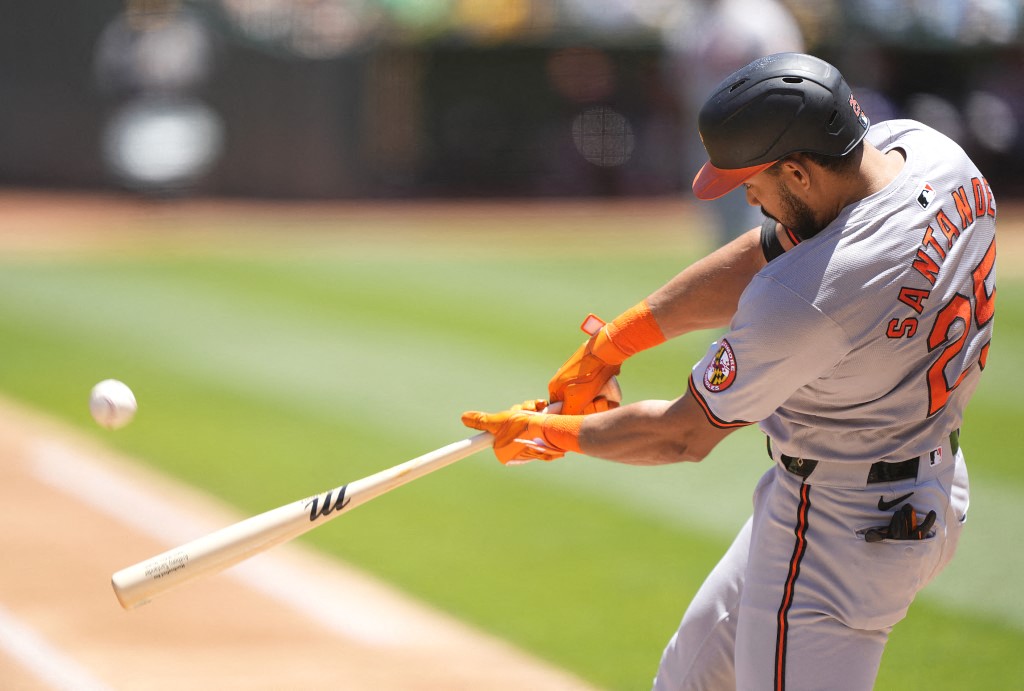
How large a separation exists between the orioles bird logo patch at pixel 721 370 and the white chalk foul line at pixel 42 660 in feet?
8.02

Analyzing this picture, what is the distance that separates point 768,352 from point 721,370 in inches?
5.2

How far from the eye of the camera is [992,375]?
8289 mm

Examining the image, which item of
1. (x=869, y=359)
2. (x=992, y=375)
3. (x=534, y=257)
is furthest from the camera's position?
(x=534, y=257)

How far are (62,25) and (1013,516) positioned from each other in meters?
15.4

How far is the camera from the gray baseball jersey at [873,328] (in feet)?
8.79

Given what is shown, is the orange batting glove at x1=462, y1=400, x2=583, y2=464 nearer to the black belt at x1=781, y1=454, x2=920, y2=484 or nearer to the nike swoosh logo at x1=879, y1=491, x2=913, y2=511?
the black belt at x1=781, y1=454, x2=920, y2=484

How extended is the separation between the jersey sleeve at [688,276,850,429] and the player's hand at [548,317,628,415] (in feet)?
2.34

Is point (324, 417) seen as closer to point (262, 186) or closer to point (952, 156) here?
point (952, 156)

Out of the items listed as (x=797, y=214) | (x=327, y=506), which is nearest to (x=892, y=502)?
(x=797, y=214)

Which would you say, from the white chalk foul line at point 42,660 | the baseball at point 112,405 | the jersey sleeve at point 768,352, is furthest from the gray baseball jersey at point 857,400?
the white chalk foul line at point 42,660

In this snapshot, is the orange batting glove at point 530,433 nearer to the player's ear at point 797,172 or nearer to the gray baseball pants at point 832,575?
the gray baseball pants at point 832,575

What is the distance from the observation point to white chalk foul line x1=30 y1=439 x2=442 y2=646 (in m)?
4.70

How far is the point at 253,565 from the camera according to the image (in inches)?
210

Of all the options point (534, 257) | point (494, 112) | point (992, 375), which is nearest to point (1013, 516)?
point (992, 375)
